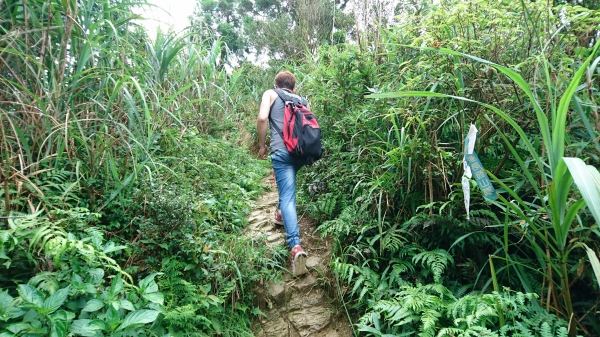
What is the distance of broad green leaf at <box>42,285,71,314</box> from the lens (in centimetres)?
128

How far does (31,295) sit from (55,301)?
0.09m

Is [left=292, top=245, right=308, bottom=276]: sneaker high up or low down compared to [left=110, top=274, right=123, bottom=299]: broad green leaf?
down

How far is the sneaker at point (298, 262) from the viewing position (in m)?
2.46

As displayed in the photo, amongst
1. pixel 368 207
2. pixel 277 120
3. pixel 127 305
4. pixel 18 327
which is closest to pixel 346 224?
pixel 368 207

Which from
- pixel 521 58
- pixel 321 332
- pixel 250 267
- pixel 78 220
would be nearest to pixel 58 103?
pixel 78 220

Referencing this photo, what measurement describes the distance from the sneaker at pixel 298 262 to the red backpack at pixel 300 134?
775mm

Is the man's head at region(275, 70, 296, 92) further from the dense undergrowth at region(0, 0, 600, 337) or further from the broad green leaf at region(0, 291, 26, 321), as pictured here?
the broad green leaf at region(0, 291, 26, 321)

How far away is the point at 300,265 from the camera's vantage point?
97.4 inches

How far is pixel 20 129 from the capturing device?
6.42 ft

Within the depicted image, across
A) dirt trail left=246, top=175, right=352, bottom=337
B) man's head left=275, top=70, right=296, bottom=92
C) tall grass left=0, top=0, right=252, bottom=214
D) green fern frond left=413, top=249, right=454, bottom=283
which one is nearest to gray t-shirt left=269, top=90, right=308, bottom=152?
man's head left=275, top=70, right=296, bottom=92

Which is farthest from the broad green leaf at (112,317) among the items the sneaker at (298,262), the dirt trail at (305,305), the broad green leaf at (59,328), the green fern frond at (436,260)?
the green fern frond at (436,260)

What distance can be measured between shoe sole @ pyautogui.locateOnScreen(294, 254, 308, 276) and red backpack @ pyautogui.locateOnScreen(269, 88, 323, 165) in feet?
2.65

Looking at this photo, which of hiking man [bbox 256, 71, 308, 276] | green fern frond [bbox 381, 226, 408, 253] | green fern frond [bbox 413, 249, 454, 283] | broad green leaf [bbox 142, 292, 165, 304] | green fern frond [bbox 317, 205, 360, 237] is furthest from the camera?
hiking man [bbox 256, 71, 308, 276]

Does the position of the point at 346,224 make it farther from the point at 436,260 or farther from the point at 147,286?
the point at 147,286
